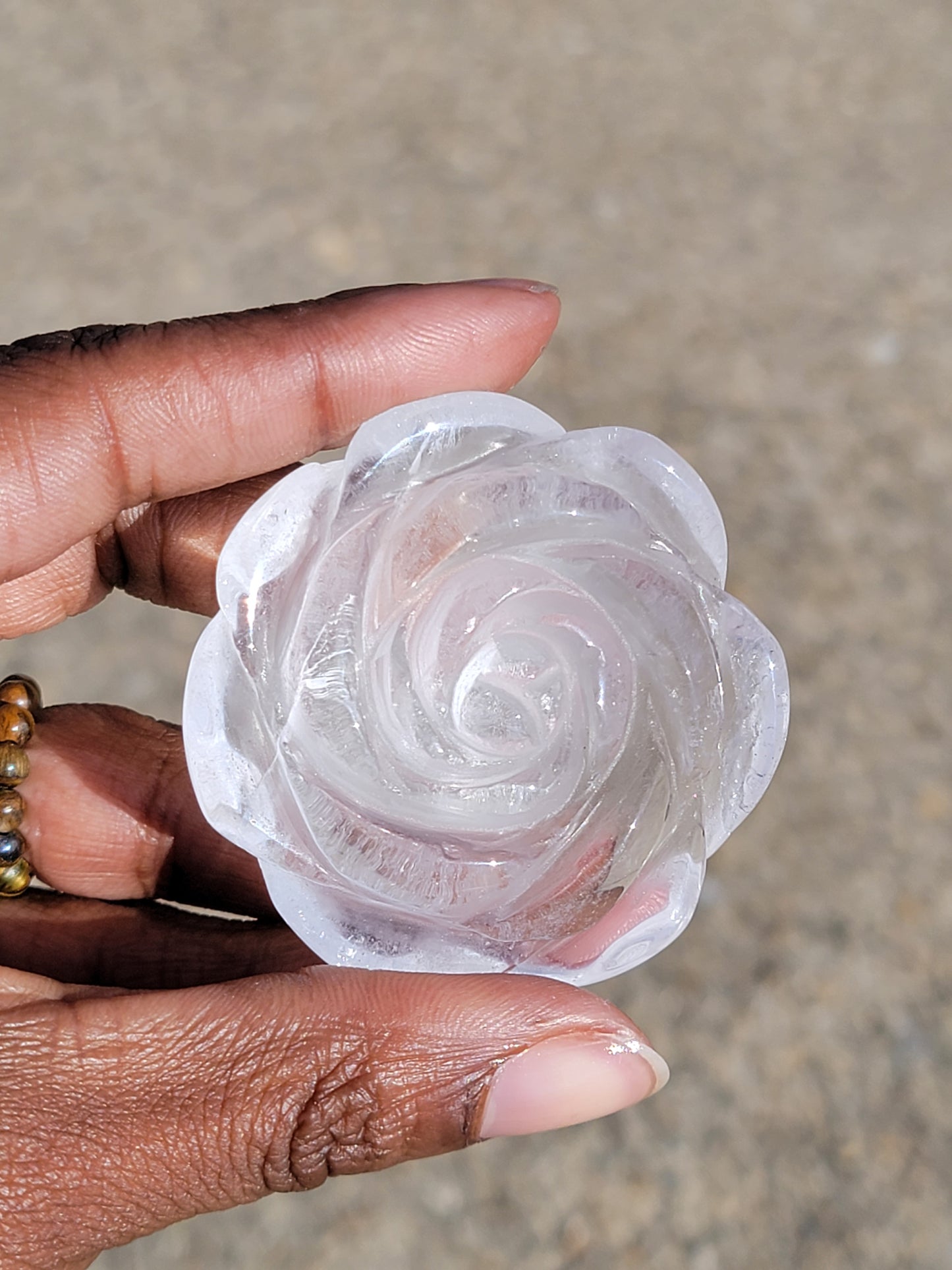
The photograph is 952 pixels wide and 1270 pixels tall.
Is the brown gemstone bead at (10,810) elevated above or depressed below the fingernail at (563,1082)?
above

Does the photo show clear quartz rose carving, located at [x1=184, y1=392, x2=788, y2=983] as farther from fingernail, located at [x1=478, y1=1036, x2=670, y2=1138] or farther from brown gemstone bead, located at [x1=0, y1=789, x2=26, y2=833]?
brown gemstone bead, located at [x1=0, y1=789, x2=26, y2=833]

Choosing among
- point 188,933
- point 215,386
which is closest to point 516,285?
point 215,386

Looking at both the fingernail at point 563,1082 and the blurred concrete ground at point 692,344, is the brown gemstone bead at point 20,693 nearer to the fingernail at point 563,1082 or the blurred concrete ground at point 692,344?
the blurred concrete ground at point 692,344

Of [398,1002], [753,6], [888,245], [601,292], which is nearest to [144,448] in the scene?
[398,1002]

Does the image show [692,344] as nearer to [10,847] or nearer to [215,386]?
[215,386]

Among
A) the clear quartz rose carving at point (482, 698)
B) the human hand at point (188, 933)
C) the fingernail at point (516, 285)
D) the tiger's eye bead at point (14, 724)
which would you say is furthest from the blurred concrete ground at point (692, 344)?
the fingernail at point (516, 285)

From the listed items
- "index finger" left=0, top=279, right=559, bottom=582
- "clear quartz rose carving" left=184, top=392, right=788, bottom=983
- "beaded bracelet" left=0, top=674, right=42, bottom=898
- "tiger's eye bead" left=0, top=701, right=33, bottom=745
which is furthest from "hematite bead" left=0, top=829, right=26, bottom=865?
"clear quartz rose carving" left=184, top=392, right=788, bottom=983

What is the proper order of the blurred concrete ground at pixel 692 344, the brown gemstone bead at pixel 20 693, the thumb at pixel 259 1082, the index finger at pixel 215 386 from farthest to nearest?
the blurred concrete ground at pixel 692 344 < the brown gemstone bead at pixel 20 693 < the index finger at pixel 215 386 < the thumb at pixel 259 1082
